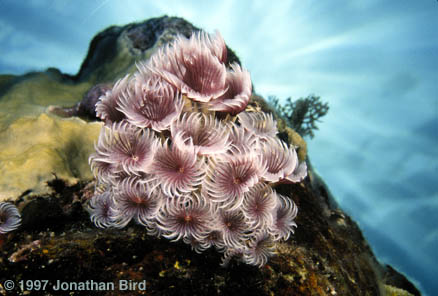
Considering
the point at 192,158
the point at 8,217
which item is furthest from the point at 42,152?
the point at 192,158

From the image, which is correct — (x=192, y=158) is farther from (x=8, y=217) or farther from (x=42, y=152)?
(x=42, y=152)

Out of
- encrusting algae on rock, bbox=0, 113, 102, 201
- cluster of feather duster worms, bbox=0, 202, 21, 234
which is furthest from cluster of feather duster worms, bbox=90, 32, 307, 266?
encrusting algae on rock, bbox=0, 113, 102, 201

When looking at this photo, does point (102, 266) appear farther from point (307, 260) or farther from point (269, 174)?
point (307, 260)

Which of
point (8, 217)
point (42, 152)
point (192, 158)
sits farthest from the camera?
point (42, 152)

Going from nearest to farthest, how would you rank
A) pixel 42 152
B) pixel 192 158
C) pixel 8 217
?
1. pixel 192 158
2. pixel 8 217
3. pixel 42 152

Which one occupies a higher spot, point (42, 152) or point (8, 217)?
point (42, 152)

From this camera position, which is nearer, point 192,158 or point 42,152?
point 192,158

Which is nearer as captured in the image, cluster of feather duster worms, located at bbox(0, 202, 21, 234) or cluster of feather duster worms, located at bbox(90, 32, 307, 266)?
cluster of feather duster worms, located at bbox(90, 32, 307, 266)

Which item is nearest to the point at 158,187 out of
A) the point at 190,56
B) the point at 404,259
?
the point at 190,56

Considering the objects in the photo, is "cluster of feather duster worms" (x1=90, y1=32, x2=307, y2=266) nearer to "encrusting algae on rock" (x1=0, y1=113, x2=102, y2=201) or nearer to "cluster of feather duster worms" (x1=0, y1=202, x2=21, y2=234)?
"cluster of feather duster worms" (x1=0, y1=202, x2=21, y2=234)

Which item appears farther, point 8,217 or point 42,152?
point 42,152
